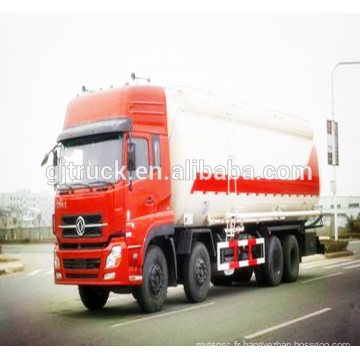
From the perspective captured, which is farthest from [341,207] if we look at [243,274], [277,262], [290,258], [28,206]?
[28,206]

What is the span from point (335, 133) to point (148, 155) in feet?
18.2

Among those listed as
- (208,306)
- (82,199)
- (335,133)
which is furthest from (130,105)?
→ (335,133)

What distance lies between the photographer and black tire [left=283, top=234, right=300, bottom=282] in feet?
50.3

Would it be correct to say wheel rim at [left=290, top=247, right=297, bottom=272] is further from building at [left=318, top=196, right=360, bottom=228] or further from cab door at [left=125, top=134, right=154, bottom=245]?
cab door at [left=125, top=134, right=154, bottom=245]

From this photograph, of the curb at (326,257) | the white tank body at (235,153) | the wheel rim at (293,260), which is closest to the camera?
the white tank body at (235,153)

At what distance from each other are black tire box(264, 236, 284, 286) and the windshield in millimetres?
5721

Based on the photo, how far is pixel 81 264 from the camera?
33.8ft

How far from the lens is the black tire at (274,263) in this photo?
567 inches

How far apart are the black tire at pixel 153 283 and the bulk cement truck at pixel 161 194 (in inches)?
0.7

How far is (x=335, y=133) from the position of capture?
1421cm

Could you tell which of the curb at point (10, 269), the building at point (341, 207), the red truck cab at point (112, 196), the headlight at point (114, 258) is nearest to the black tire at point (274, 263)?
the building at point (341, 207)

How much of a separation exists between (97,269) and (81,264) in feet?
1.25

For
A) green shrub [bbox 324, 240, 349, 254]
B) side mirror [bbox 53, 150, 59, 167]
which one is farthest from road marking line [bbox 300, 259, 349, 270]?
side mirror [bbox 53, 150, 59, 167]

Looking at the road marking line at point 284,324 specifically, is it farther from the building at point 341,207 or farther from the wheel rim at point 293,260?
the building at point 341,207
